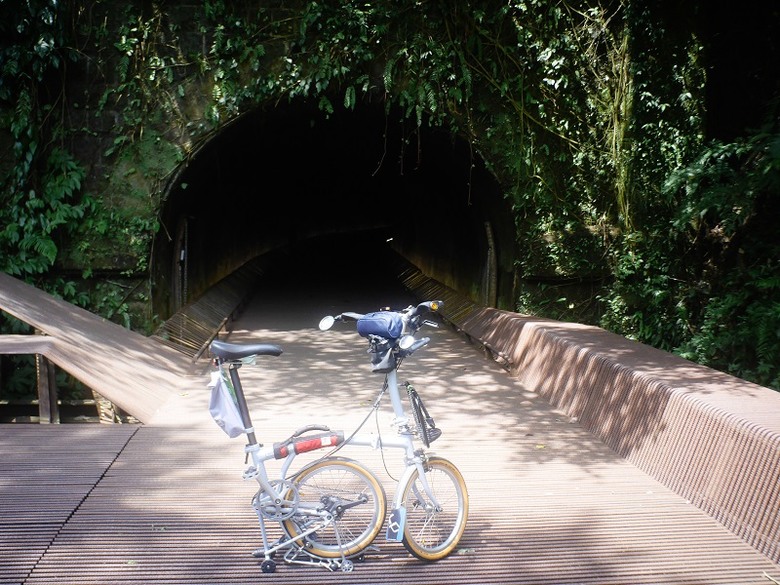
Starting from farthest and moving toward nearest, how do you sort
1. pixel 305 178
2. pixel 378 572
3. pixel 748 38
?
pixel 305 178 → pixel 748 38 → pixel 378 572

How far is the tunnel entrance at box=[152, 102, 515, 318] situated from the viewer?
11.3m

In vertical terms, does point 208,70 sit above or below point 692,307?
above

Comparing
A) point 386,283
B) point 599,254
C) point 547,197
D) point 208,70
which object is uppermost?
point 208,70

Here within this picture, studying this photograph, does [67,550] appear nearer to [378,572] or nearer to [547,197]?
[378,572]

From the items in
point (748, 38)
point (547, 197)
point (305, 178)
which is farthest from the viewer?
point (305, 178)

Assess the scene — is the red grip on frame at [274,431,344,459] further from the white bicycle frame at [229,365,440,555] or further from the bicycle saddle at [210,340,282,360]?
the bicycle saddle at [210,340,282,360]

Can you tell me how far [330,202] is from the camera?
24922 mm

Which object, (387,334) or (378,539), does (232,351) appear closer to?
(387,334)

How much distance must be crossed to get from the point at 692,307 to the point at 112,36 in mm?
7075

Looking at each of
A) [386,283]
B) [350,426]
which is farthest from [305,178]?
[350,426]

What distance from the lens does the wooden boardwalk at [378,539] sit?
13.2ft

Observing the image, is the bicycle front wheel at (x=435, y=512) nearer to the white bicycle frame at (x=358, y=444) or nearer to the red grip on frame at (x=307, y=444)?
the white bicycle frame at (x=358, y=444)

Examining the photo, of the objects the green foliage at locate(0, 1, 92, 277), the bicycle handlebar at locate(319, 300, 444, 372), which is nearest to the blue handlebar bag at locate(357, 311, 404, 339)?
the bicycle handlebar at locate(319, 300, 444, 372)

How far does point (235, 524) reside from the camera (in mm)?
4562
